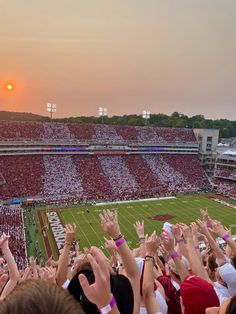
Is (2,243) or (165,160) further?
(165,160)

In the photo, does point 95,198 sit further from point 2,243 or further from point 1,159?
point 2,243

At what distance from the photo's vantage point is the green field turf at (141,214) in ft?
92.5

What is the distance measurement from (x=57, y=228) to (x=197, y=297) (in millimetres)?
27939

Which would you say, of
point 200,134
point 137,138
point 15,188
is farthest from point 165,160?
point 15,188

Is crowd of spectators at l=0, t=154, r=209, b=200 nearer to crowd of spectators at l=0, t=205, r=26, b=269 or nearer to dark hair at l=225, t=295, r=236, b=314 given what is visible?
crowd of spectators at l=0, t=205, r=26, b=269

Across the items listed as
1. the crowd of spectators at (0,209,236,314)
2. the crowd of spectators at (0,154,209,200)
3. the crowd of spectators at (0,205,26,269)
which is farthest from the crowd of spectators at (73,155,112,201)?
the crowd of spectators at (0,209,236,314)

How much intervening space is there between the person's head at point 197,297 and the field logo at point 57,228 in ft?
76.9

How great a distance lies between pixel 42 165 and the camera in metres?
45.3

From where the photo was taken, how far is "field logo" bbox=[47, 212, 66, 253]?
25891mm

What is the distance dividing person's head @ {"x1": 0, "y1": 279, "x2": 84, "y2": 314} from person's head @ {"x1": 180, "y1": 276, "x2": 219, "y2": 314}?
155cm

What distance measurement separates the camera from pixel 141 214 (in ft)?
114

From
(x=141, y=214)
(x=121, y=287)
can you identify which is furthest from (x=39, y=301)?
(x=141, y=214)

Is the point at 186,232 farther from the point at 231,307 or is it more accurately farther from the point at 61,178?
the point at 61,178

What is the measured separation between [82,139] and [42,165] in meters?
9.06
